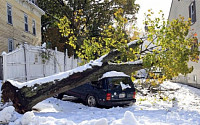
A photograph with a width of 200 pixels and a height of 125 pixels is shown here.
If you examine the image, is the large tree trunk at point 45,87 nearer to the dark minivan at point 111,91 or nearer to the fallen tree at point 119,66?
the fallen tree at point 119,66

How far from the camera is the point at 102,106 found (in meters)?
10.1

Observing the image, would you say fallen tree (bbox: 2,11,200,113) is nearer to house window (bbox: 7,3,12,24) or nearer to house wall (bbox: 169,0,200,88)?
house wall (bbox: 169,0,200,88)

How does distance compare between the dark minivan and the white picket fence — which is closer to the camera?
the dark minivan

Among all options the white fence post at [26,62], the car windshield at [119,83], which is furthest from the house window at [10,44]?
the car windshield at [119,83]

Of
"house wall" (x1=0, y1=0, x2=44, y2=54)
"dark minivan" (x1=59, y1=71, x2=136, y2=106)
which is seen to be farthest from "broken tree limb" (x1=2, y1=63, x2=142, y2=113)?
"house wall" (x1=0, y1=0, x2=44, y2=54)

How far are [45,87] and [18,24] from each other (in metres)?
13.8

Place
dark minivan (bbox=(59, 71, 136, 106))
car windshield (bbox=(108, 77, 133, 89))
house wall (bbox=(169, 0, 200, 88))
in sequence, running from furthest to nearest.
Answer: house wall (bbox=(169, 0, 200, 88)), car windshield (bbox=(108, 77, 133, 89)), dark minivan (bbox=(59, 71, 136, 106))

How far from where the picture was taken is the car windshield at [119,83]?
31.3ft

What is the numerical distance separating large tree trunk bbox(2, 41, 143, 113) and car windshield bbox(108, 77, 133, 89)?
0.55 metres

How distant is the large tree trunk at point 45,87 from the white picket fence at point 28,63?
345 centimetres

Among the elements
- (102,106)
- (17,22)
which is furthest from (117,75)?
(17,22)

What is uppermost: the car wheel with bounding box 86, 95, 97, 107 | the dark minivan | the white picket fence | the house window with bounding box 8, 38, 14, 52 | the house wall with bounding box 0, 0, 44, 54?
the house wall with bounding box 0, 0, 44, 54

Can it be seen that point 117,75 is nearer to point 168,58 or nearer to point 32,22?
point 168,58

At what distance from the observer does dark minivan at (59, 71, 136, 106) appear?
932 cm
